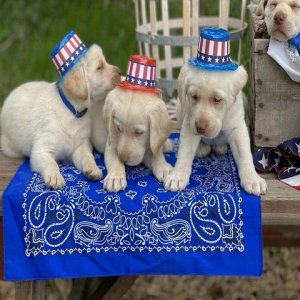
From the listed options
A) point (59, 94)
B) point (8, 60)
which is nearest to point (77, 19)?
point (8, 60)

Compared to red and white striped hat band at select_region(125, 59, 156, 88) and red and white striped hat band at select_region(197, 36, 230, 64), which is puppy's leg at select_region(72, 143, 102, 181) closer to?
red and white striped hat band at select_region(125, 59, 156, 88)

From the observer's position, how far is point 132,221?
5.83 ft

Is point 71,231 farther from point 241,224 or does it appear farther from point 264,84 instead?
point 264,84

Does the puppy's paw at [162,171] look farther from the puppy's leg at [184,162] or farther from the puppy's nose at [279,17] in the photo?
the puppy's nose at [279,17]

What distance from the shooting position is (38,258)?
179cm

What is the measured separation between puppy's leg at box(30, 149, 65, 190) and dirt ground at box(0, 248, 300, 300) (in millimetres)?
1365

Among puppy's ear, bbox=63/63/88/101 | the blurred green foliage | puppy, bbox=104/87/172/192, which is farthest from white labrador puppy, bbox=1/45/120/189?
the blurred green foliage

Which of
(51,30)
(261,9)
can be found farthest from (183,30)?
(51,30)

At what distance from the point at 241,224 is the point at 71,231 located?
46 centimetres

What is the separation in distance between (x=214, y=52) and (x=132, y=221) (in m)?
0.50

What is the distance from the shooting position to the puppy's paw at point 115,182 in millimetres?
1812

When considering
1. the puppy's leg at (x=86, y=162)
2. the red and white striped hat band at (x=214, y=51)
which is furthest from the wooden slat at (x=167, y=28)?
the red and white striped hat band at (x=214, y=51)

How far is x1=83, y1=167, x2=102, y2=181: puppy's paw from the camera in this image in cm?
190

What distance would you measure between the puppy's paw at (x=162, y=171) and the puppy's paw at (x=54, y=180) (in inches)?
10.5
